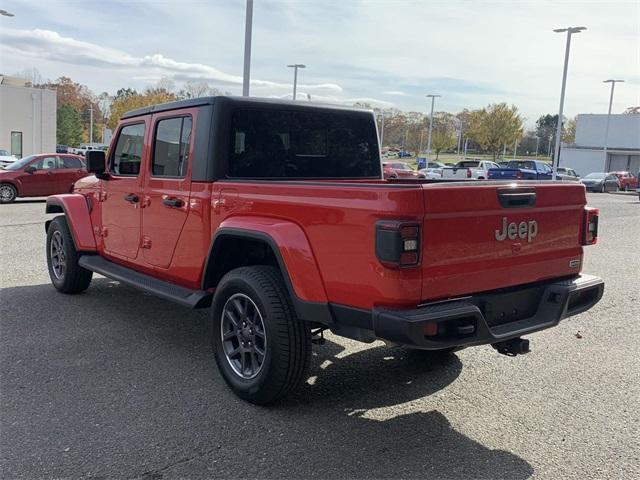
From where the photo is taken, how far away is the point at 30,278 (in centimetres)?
735

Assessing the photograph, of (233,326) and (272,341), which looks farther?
(233,326)

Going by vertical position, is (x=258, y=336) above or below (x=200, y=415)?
above

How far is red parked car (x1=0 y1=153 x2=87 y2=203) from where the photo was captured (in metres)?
17.0

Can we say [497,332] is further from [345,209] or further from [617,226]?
[617,226]

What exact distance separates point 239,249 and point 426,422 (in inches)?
70.1

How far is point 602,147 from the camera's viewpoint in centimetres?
6147

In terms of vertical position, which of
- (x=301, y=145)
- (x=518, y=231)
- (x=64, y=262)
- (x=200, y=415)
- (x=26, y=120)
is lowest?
(x=200, y=415)

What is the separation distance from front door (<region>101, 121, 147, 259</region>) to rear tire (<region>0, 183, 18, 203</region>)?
1291 centimetres

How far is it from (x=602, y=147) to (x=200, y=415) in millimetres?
66033

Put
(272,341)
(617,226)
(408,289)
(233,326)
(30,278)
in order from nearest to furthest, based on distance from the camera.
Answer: (408,289) < (272,341) < (233,326) < (30,278) < (617,226)

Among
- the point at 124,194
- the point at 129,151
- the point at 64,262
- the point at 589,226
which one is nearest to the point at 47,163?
the point at 64,262

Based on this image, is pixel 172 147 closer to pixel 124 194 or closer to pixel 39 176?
pixel 124 194

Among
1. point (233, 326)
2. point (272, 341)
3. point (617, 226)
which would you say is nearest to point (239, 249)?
point (233, 326)

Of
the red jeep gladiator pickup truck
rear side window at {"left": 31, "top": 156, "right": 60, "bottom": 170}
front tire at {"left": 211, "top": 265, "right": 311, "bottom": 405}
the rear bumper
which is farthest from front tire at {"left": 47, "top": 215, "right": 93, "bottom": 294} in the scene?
rear side window at {"left": 31, "top": 156, "right": 60, "bottom": 170}
